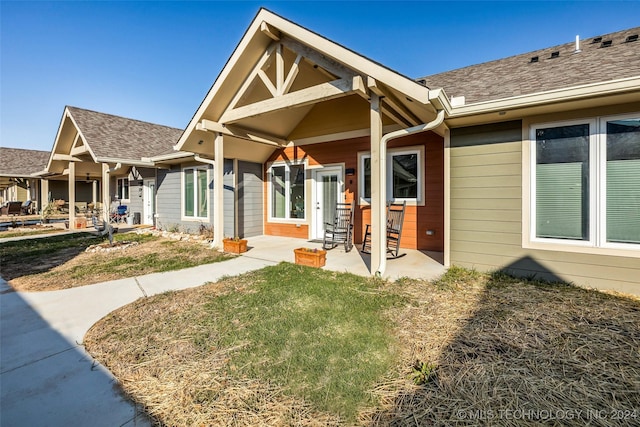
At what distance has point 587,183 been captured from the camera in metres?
3.77

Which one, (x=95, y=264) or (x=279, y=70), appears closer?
(x=279, y=70)

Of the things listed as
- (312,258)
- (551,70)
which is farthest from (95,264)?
(551,70)

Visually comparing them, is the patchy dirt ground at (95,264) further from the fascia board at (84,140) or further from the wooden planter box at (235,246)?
the fascia board at (84,140)

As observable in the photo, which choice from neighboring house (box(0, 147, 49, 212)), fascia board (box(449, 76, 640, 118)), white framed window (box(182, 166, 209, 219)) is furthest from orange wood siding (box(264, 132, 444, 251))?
neighboring house (box(0, 147, 49, 212))

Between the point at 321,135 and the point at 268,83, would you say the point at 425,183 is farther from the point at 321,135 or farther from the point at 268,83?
the point at 268,83

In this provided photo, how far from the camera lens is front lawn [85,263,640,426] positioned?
1.73 m

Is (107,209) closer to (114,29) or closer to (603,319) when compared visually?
(114,29)

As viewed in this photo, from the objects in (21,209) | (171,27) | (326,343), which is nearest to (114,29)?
(171,27)

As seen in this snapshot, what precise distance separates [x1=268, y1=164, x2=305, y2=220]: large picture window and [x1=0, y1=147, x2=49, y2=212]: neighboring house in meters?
16.2

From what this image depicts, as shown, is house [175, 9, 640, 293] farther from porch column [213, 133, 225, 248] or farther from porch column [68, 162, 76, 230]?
porch column [68, 162, 76, 230]

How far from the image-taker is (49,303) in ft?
11.6

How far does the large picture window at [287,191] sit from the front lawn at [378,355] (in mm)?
4459

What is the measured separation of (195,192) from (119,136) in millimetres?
4795

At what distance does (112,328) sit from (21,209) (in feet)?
66.4
